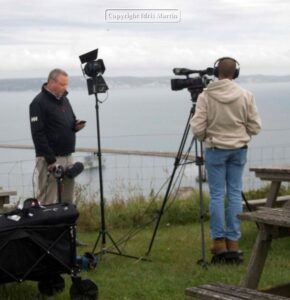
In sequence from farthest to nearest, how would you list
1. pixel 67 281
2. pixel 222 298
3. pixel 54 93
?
pixel 54 93, pixel 67 281, pixel 222 298

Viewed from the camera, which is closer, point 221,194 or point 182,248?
point 221,194

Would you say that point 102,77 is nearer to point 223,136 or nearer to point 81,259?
point 223,136

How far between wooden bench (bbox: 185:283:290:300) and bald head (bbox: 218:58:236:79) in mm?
2414

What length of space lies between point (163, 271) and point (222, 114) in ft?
4.15

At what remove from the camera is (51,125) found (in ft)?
19.5

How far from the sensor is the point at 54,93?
5957 millimetres

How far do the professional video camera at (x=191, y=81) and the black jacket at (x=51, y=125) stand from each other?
110 cm

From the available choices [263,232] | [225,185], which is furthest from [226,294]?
[225,185]

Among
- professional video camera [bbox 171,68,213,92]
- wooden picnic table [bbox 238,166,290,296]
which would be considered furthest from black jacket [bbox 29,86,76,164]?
wooden picnic table [bbox 238,166,290,296]

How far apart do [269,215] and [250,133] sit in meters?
2.07

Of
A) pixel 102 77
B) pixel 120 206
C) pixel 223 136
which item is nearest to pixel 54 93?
pixel 102 77

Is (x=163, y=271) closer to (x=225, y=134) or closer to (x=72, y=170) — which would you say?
(x=72, y=170)

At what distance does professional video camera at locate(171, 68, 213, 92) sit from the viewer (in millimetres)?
5402

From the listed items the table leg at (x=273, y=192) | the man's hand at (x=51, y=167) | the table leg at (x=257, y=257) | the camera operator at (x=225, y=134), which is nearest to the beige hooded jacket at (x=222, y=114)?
the camera operator at (x=225, y=134)
